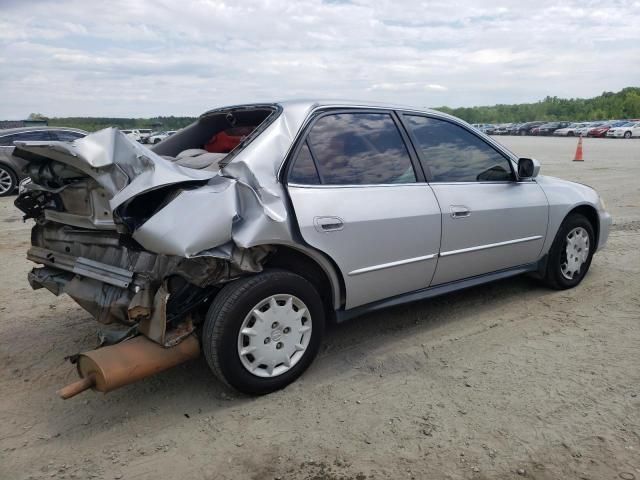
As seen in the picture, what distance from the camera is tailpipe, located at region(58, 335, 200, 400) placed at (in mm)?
2736

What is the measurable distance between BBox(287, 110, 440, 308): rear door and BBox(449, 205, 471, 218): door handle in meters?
0.15

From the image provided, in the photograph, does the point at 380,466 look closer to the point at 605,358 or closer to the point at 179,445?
the point at 179,445

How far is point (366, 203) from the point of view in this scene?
11.1 feet

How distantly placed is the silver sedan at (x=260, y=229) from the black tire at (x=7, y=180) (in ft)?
30.8

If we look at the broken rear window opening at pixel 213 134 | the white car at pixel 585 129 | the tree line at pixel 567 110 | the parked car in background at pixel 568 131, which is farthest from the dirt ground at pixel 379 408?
the tree line at pixel 567 110

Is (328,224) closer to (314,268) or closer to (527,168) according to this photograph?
(314,268)

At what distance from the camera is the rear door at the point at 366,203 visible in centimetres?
319

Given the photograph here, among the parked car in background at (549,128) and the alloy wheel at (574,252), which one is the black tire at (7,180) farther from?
the parked car in background at (549,128)

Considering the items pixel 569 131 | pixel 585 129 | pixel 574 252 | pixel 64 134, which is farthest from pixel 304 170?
pixel 569 131

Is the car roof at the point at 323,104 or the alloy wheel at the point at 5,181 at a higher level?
the car roof at the point at 323,104

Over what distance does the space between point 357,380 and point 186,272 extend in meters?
1.30

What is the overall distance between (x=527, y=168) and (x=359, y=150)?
1.65 metres

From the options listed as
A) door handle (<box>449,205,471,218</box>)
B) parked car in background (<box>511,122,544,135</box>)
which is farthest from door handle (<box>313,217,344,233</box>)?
parked car in background (<box>511,122,544,135</box>)

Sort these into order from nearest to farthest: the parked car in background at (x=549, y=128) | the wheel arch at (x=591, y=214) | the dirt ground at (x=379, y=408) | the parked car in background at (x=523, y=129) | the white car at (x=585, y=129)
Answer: the dirt ground at (x=379, y=408), the wheel arch at (x=591, y=214), the white car at (x=585, y=129), the parked car in background at (x=549, y=128), the parked car in background at (x=523, y=129)
